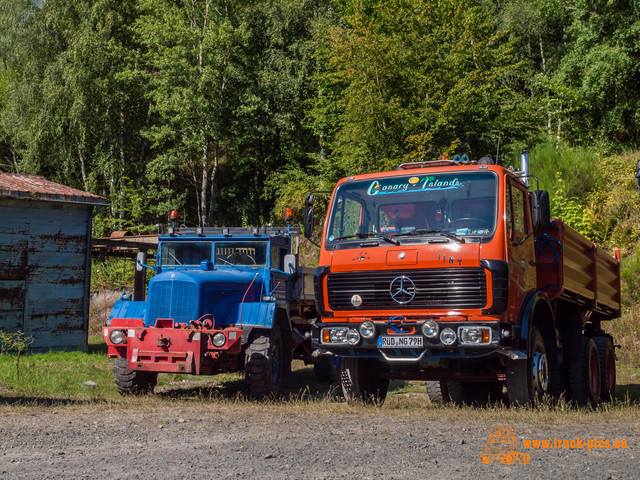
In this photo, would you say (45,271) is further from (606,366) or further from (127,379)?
(606,366)

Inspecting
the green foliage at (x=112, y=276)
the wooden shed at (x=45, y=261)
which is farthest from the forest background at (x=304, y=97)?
the wooden shed at (x=45, y=261)

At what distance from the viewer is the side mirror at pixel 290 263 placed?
40.9ft

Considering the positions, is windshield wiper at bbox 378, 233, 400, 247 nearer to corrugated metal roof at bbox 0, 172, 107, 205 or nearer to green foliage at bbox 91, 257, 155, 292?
corrugated metal roof at bbox 0, 172, 107, 205

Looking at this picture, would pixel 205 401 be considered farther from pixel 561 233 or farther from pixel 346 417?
pixel 561 233

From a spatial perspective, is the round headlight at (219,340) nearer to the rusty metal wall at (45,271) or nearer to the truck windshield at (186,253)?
the truck windshield at (186,253)

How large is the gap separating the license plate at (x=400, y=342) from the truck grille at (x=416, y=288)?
367 millimetres

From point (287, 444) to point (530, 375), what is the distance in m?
3.64

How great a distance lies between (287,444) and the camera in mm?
6262

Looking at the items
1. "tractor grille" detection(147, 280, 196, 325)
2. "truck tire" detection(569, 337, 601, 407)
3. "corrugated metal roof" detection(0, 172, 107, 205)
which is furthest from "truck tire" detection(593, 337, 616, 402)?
"corrugated metal roof" detection(0, 172, 107, 205)

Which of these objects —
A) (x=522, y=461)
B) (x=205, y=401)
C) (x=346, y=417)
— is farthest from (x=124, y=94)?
(x=522, y=461)

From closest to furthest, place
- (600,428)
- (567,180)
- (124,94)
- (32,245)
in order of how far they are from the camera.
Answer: (600,428) → (32,245) → (567,180) → (124,94)

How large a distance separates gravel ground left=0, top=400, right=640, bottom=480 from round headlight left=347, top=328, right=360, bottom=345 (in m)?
0.86

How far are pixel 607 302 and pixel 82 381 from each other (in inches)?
384

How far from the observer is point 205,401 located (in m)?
10.4
